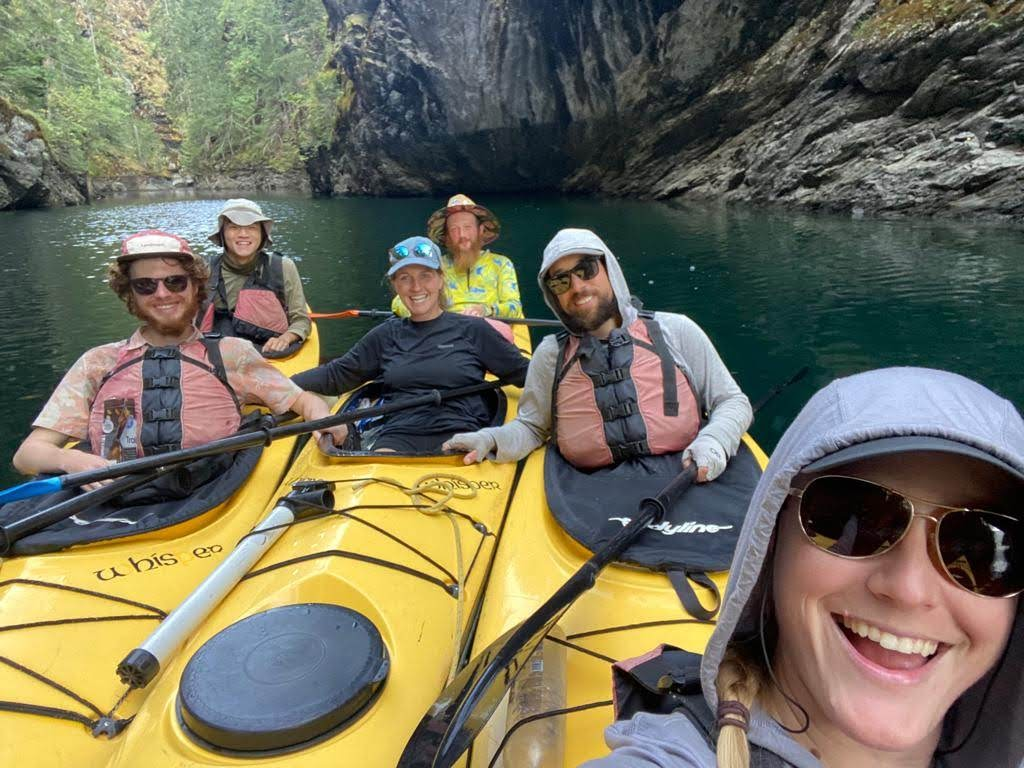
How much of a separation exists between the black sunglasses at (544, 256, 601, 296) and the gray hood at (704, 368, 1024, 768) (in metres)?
1.99

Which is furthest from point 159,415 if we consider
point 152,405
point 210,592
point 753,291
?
point 753,291

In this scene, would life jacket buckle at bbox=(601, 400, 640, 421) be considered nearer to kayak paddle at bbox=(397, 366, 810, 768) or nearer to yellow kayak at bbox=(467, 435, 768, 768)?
yellow kayak at bbox=(467, 435, 768, 768)

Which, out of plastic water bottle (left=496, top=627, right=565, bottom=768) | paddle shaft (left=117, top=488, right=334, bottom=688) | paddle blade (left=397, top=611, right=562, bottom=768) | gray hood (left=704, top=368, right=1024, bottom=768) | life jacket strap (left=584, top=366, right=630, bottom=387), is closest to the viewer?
gray hood (left=704, top=368, right=1024, bottom=768)

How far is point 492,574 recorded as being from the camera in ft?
8.36

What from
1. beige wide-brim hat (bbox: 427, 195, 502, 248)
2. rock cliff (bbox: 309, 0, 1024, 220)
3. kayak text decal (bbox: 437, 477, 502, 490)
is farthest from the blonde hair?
rock cliff (bbox: 309, 0, 1024, 220)

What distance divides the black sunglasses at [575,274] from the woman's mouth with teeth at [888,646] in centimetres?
213

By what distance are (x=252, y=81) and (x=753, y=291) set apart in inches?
1942

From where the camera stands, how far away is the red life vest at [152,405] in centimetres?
308

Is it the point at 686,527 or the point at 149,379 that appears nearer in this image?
the point at 686,527

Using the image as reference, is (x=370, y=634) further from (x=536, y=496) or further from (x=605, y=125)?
(x=605, y=125)

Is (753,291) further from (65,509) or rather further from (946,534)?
(946,534)

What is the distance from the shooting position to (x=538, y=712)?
159 cm

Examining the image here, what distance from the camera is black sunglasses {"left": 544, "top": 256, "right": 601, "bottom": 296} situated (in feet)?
9.23

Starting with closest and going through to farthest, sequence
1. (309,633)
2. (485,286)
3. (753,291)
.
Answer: (309,633) → (485,286) → (753,291)
